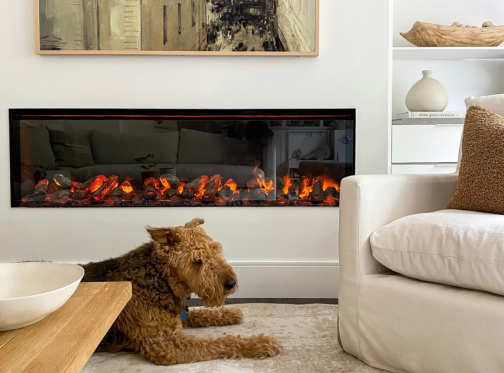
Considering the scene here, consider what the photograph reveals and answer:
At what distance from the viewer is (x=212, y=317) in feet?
7.00

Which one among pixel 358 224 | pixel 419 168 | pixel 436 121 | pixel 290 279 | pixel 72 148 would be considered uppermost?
pixel 436 121

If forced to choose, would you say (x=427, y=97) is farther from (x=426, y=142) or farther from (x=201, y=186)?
(x=201, y=186)

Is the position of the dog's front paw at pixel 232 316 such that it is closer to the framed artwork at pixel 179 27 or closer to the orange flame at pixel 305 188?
the orange flame at pixel 305 188

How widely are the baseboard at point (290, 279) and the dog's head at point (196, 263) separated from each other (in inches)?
43.0

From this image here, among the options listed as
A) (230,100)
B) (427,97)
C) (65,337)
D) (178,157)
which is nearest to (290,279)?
(178,157)

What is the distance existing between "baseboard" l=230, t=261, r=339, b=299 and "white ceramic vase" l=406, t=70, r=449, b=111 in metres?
1.05

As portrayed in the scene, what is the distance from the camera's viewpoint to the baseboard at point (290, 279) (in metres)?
2.82

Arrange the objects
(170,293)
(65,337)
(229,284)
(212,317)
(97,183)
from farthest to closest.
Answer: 1. (97,183)
2. (212,317)
3. (170,293)
4. (229,284)
5. (65,337)

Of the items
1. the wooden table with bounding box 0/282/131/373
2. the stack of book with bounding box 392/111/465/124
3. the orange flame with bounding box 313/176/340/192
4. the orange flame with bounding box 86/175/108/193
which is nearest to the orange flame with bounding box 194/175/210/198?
the orange flame with bounding box 86/175/108/193

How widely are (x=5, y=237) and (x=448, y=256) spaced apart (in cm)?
231

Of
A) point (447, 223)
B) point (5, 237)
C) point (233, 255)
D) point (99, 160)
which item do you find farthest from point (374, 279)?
point (5, 237)

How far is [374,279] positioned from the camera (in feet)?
5.66

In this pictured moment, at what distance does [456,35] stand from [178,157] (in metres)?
1.77

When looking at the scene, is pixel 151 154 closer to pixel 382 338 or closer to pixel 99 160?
pixel 99 160
